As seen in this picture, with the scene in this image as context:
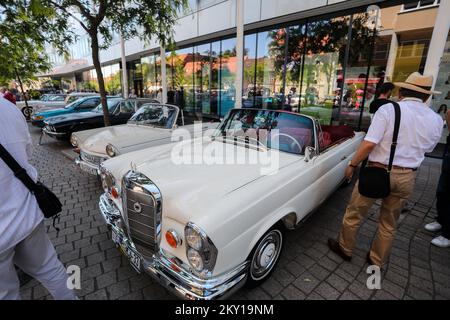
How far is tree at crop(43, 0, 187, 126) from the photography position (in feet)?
19.1

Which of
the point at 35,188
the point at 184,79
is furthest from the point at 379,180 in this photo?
the point at 184,79

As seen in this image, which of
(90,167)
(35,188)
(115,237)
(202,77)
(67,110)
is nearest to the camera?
(35,188)

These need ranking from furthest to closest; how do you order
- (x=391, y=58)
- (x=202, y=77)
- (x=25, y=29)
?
(x=202, y=77) < (x=391, y=58) < (x=25, y=29)

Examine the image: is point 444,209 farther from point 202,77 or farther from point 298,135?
point 202,77

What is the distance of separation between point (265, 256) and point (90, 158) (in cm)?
392

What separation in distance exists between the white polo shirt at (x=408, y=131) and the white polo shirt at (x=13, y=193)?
294 cm

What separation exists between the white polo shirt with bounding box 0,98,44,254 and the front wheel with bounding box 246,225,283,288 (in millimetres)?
1726

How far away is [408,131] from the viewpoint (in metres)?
2.31

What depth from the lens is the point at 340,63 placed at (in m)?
8.14

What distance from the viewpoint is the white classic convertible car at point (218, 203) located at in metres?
1.83

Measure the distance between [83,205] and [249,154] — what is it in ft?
10.4

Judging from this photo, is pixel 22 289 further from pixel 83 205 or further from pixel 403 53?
pixel 403 53

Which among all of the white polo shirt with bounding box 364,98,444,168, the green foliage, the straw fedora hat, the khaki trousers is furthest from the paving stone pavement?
the green foliage

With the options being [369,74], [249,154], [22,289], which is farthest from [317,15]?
[22,289]
